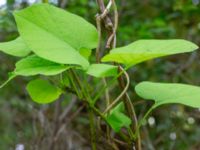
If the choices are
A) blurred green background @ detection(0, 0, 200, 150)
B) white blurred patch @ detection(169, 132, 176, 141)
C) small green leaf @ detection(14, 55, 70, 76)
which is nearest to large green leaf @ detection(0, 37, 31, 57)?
small green leaf @ detection(14, 55, 70, 76)

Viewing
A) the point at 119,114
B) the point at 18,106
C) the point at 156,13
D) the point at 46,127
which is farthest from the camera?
the point at 156,13

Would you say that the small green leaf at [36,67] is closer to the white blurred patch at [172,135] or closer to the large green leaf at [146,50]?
the large green leaf at [146,50]

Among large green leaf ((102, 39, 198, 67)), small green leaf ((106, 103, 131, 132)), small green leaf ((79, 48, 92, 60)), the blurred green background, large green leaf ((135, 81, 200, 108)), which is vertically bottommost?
the blurred green background

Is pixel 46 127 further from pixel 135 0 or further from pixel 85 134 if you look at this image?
pixel 135 0

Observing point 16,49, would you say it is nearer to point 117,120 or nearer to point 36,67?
point 36,67

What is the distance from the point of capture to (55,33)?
1.84 ft

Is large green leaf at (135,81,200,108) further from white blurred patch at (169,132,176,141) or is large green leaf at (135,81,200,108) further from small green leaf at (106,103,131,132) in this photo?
white blurred patch at (169,132,176,141)

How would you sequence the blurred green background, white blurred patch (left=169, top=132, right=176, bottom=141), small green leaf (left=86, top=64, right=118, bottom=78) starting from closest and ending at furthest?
small green leaf (left=86, top=64, right=118, bottom=78), white blurred patch (left=169, top=132, right=176, bottom=141), the blurred green background

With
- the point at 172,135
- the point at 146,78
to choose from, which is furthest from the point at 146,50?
the point at 146,78

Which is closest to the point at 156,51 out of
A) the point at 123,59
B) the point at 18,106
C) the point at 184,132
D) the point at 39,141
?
the point at 123,59

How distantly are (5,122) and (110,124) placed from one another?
2111mm

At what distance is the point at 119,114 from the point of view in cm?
61

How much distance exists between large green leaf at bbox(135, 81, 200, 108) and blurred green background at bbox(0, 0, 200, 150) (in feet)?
3.61

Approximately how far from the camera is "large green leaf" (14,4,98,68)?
520mm
